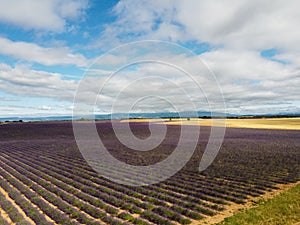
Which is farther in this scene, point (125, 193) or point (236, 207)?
point (125, 193)

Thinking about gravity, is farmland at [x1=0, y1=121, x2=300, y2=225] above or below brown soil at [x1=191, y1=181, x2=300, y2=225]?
above

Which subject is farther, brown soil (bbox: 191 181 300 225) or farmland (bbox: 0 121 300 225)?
farmland (bbox: 0 121 300 225)

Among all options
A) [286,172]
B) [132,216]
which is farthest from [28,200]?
[286,172]

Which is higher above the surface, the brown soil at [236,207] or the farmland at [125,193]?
the farmland at [125,193]

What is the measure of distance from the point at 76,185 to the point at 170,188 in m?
7.42

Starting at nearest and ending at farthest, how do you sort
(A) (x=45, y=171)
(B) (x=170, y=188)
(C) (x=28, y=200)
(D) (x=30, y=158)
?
(C) (x=28, y=200) → (B) (x=170, y=188) → (A) (x=45, y=171) → (D) (x=30, y=158)

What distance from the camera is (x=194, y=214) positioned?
1343cm

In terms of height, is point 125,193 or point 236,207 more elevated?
point 125,193

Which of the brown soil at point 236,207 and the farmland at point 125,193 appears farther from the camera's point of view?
the farmland at point 125,193

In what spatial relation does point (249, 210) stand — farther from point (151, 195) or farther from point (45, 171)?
point (45, 171)

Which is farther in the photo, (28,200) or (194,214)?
(28,200)

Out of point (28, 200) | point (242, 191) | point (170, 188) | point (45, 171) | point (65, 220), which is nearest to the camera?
point (65, 220)

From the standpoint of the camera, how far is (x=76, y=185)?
1964cm

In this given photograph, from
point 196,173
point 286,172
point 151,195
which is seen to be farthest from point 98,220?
point 286,172
